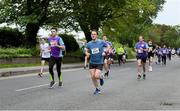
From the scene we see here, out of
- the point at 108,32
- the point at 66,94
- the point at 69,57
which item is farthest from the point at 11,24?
the point at 66,94

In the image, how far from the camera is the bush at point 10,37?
4061 centimetres

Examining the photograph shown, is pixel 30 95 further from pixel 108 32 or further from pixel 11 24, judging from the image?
pixel 108 32

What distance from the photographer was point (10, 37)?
41.5 metres

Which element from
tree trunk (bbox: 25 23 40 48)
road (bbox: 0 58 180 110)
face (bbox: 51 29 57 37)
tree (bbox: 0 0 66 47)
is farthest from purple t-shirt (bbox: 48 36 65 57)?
tree trunk (bbox: 25 23 40 48)

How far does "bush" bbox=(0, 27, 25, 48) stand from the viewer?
1599 inches

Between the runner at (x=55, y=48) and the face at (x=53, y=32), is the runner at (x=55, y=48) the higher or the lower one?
the lower one

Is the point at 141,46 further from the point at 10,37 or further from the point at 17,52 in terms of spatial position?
the point at 10,37

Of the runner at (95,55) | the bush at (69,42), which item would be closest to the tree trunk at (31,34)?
the bush at (69,42)

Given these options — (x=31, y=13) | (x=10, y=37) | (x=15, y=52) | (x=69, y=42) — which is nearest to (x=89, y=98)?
(x=15, y=52)

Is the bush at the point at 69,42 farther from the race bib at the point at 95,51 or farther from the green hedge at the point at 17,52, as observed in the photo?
the race bib at the point at 95,51

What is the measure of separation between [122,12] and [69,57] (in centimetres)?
792

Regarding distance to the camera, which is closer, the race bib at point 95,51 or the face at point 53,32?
the race bib at point 95,51

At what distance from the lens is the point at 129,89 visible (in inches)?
652

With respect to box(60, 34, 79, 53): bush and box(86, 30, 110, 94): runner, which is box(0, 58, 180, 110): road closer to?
box(86, 30, 110, 94): runner
